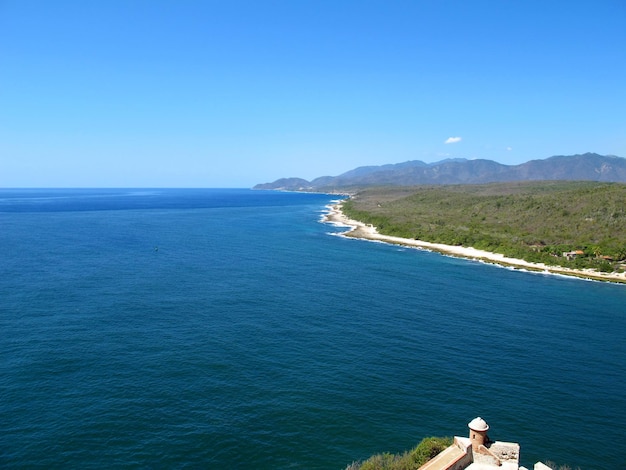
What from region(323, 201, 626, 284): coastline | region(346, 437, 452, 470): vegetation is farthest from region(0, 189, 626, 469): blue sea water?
region(323, 201, 626, 284): coastline

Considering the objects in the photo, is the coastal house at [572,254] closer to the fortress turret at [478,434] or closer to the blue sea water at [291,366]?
the blue sea water at [291,366]

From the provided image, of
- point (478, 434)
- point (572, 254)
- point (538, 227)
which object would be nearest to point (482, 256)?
point (572, 254)

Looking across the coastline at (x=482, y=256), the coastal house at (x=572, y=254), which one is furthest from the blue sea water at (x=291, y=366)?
the coastal house at (x=572, y=254)

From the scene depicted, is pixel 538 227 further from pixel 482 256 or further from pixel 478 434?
pixel 478 434

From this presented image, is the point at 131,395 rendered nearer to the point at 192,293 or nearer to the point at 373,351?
the point at 373,351

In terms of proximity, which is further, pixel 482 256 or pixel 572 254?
pixel 482 256

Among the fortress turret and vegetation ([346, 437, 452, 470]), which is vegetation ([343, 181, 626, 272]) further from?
the fortress turret
